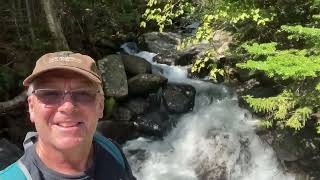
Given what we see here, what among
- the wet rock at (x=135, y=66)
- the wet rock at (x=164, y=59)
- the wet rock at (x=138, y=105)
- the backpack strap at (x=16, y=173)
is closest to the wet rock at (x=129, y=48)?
the wet rock at (x=164, y=59)

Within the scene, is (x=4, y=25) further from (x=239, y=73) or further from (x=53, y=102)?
(x=53, y=102)

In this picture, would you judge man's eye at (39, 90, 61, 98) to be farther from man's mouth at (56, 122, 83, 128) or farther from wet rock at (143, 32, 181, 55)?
wet rock at (143, 32, 181, 55)

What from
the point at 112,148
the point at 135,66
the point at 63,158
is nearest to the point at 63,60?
the point at 63,158

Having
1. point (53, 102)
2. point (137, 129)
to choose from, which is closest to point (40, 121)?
point (53, 102)

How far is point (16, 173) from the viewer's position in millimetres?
1609

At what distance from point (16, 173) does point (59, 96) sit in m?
0.35

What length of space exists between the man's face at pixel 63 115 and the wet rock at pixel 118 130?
7.94 meters

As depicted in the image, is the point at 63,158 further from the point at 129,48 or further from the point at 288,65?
the point at 129,48

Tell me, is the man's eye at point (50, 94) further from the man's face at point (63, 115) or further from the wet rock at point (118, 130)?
the wet rock at point (118, 130)

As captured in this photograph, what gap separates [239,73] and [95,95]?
9476mm

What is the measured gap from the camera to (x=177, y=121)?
415 inches

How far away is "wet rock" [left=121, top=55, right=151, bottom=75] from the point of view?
38.5 feet

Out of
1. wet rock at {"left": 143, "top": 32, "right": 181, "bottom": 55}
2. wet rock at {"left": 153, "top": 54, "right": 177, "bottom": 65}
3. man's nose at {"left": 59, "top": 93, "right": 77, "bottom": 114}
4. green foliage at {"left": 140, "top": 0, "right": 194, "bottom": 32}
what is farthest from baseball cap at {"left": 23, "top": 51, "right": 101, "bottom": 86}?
wet rock at {"left": 143, "top": 32, "right": 181, "bottom": 55}

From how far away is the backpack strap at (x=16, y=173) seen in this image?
5.11 ft
